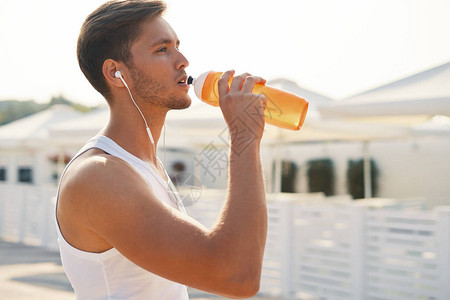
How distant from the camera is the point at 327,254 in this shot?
221 inches

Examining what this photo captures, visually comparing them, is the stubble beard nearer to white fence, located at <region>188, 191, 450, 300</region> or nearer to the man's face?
the man's face

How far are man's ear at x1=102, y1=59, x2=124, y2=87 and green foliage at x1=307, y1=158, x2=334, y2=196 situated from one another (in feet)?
40.6

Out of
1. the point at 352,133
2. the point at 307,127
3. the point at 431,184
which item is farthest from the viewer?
the point at 431,184

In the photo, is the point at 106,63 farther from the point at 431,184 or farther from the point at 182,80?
the point at 431,184

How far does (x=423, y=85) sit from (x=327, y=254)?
204cm

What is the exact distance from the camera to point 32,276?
691cm

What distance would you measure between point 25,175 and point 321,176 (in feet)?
37.7

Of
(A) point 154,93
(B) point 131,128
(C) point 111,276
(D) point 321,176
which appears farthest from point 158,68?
(D) point 321,176

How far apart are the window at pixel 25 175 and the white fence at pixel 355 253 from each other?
14327 millimetres

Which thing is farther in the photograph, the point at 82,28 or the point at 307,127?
the point at 307,127

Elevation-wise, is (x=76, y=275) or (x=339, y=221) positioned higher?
(x=76, y=275)

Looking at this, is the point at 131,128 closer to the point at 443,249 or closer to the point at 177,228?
the point at 177,228

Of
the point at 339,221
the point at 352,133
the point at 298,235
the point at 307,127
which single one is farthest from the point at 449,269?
the point at 352,133

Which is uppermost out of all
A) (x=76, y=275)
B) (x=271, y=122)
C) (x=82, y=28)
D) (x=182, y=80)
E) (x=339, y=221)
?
(x=82, y=28)
